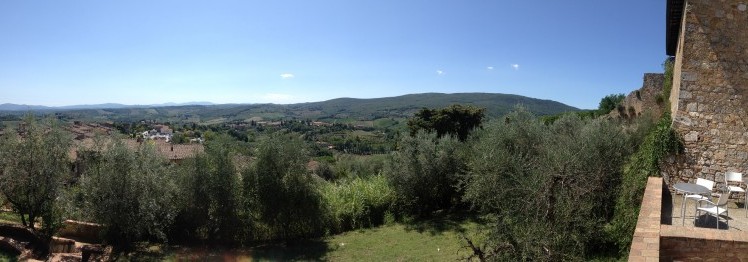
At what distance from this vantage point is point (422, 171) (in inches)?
826

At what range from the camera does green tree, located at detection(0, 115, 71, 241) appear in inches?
504

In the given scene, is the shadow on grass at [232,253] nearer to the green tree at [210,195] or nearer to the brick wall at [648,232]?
the green tree at [210,195]

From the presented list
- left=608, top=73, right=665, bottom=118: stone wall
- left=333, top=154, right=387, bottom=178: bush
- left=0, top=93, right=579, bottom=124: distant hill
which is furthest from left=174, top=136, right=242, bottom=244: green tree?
left=0, top=93, right=579, bottom=124: distant hill

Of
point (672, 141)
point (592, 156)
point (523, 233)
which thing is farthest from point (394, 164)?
point (523, 233)

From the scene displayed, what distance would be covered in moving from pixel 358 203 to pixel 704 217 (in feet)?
49.0

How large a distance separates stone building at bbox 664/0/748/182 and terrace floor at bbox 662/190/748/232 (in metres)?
0.83

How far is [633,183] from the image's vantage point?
398 inches

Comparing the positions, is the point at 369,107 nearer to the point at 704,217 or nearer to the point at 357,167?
the point at 357,167

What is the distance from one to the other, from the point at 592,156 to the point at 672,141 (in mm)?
1833

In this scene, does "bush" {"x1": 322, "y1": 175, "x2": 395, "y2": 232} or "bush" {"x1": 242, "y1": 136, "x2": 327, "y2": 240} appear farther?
"bush" {"x1": 322, "y1": 175, "x2": 395, "y2": 232}

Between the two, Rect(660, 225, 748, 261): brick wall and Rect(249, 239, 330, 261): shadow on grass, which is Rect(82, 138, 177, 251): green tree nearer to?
Rect(249, 239, 330, 261): shadow on grass

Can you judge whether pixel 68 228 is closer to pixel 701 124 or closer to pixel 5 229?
pixel 5 229

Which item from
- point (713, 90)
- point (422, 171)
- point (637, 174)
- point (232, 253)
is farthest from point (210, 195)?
point (713, 90)

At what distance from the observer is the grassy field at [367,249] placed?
1477 cm
